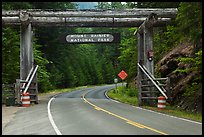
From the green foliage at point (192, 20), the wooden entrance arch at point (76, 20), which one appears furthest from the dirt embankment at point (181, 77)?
the green foliage at point (192, 20)

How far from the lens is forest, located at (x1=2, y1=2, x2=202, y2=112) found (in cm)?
1928

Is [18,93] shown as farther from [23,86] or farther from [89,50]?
[89,50]

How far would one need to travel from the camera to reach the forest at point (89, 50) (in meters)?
19.3

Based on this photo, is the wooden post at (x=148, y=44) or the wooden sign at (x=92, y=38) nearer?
the wooden post at (x=148, y=44)

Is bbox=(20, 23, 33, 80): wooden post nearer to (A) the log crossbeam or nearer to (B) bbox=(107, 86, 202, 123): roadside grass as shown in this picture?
(A) the log crossbeam

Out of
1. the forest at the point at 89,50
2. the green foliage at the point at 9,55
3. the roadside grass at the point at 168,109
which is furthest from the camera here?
the green foliage at the point at 9,55

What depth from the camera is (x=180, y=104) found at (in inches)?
956

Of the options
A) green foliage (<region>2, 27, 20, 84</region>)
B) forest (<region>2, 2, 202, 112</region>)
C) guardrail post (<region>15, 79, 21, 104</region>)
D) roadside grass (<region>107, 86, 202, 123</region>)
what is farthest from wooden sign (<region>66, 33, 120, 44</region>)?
green foliage (<region>2, 27, 20, 84</region>)

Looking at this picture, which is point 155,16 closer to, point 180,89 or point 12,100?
point 180,89

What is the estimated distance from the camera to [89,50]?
114125mm

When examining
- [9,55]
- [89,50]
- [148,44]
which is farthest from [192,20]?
[89,50]

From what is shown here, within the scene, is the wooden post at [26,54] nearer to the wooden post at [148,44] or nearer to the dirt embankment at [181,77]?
the wooden post at [148,44]

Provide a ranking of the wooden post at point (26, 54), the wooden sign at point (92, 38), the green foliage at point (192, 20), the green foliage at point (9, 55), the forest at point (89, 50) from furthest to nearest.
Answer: the green foliage at point (9, 55) < the wooden sign at point (92, 38) < the wooden post at point (26, 54) < the forest at point (89, 50) < the green foliage at point (192, 20)

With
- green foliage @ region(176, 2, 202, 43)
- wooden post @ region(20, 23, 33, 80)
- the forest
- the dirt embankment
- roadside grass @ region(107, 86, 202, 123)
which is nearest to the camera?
green foliage @ region(176, 2, 202, 43)
